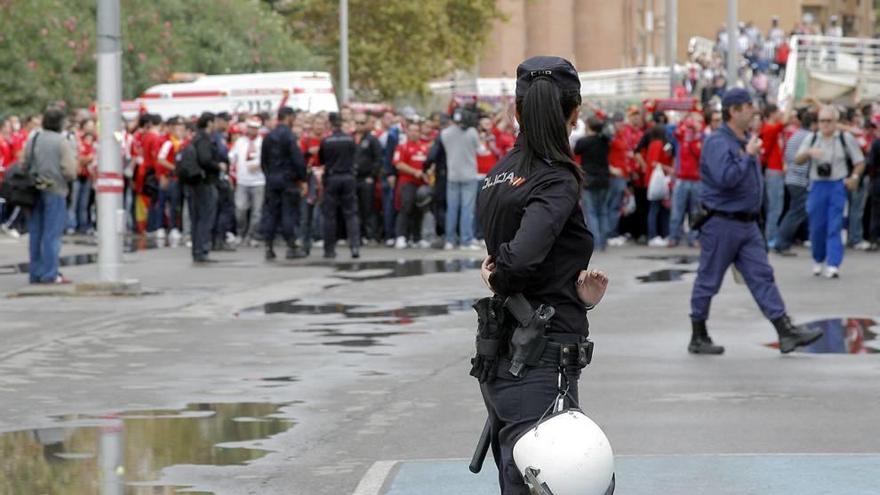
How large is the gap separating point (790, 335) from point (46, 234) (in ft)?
29.5

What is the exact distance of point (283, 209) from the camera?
80.8 feet

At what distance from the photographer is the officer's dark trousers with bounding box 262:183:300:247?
80.5 ft

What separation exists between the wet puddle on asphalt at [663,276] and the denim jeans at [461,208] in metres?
4.18

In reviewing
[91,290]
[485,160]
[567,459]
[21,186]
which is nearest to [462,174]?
[485,160]

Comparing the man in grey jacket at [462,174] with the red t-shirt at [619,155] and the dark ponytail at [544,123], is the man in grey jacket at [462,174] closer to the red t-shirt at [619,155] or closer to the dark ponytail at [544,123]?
the red t-shirt at [619,155]

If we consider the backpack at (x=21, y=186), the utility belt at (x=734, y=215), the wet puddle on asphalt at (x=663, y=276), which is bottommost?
the wet puddle on asphalt at (x=663, y=276)

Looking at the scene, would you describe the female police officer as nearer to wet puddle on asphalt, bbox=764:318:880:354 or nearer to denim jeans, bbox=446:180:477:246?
wet puddle on asphalt, bbox=764:318:880:354

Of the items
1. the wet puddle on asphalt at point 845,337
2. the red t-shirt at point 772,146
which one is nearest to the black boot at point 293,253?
the red t-shirt at point 772,146

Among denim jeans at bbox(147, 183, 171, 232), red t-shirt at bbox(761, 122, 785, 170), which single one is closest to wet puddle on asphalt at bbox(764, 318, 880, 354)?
red t-shirt at bbox(761, 122, 785, 170)

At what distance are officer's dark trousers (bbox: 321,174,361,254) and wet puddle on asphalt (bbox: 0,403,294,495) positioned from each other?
42.5 ft

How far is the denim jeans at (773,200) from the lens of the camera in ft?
82.8

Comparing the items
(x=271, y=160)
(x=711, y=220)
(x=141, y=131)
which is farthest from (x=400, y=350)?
(x=141, y=131)

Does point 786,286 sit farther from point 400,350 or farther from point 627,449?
point 627,449

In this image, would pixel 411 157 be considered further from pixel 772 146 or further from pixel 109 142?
pixel 109 142
